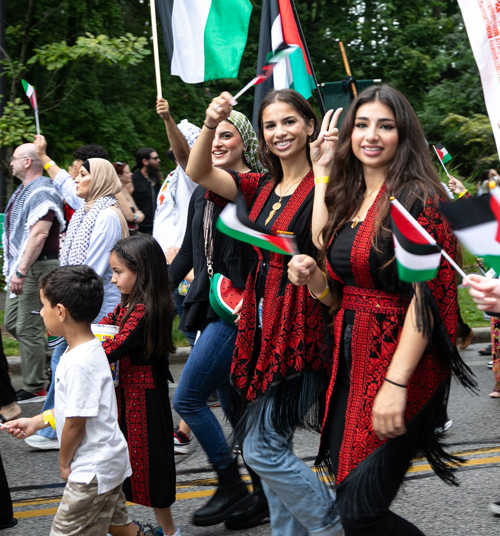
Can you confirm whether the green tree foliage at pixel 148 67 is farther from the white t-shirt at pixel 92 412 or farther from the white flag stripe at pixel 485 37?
the white t-shirt at pixel 92 412

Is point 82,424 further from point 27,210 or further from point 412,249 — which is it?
point 27,210

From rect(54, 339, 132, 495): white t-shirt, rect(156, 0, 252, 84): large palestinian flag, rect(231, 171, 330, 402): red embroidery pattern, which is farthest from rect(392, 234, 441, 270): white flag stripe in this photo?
rect(156, 0, 252, 84): large palestinian flag

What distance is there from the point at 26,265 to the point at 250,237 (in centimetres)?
435

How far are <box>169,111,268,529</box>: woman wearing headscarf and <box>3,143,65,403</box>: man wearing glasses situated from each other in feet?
9.41

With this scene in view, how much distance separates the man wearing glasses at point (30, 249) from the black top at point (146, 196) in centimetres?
286

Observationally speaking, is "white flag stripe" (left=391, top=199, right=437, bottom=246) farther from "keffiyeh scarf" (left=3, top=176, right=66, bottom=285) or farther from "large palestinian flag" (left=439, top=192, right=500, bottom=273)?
"keffiyeh scarf" (left=3, top=176, right=66, bottom=285)

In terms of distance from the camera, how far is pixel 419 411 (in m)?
2.94

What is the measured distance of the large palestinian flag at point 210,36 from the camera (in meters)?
5.74

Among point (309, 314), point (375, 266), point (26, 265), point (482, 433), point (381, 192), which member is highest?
point (381, 192)

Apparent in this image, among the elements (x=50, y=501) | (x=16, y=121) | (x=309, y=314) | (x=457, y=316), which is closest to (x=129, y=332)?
(x=309, y=314)

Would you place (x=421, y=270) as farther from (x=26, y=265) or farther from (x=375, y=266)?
(x=26, y=265)

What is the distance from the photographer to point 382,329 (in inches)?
116

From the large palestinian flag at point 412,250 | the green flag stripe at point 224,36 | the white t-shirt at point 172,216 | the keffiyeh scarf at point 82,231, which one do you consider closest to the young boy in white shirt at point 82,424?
the large palestinian flag at point 412,250

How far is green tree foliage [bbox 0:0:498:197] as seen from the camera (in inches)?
457
